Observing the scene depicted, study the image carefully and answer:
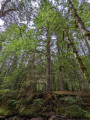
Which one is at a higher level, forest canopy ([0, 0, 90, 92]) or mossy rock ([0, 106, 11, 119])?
forest canopy ([0, 0, 90, 92])

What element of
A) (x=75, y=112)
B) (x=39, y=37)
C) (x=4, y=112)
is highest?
(x=39, y=37)

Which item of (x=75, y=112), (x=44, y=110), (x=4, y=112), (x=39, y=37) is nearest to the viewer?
(x=75, y=112)

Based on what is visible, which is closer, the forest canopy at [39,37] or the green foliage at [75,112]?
the green foliage at [75,112]

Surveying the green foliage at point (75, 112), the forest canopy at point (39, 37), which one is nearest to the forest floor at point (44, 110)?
the green foliage at point (75, 112)

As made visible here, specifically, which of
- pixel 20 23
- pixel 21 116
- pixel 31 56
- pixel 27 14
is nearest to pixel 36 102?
pixel 21 116

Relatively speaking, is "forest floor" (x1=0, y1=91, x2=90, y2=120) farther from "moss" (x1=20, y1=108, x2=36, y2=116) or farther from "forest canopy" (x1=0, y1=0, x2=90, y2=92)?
"forest canopy" (x1=0, y1=0, x2=90, y2=92)

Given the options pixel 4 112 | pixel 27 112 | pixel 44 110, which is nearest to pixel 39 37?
pixel 44 110

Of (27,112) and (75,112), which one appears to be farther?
(27,112)

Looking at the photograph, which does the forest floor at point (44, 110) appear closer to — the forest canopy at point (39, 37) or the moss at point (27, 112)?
the moss at point (27, 112)

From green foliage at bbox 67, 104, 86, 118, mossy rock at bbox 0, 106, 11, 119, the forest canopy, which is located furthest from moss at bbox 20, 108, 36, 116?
green foliage at bbox 67, 104, 86, 118

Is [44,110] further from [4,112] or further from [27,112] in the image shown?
[4,112]

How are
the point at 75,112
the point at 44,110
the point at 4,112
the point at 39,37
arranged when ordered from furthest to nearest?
the point at 39,37
the point at 4,112
the point at 44,110
the point at 75,112

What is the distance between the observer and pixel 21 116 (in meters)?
4.31

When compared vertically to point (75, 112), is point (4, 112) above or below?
below
